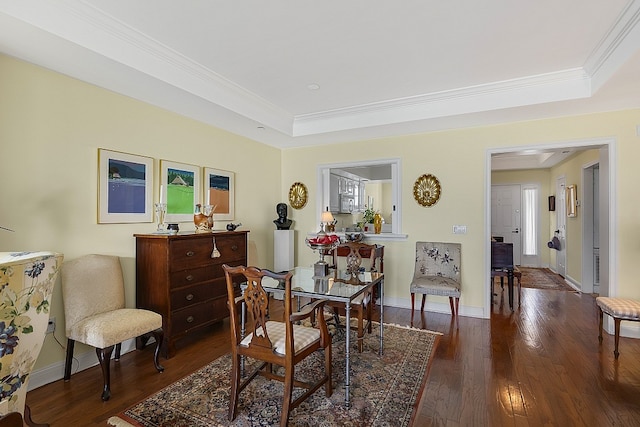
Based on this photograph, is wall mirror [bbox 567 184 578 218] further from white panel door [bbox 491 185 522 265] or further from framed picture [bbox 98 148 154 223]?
framed picture [bbox 98 148 154 223]

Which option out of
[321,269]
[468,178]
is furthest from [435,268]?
[321,269]

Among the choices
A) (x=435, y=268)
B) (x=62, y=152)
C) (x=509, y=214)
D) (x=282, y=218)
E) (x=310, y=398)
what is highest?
(x=62, y=152)

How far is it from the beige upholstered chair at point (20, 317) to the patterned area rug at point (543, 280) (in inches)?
270

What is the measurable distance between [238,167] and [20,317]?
353cm

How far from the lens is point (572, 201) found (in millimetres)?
6094

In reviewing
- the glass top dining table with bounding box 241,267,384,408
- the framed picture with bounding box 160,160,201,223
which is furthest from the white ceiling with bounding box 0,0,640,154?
the glass top dining table with bounding box 241,267,384,408

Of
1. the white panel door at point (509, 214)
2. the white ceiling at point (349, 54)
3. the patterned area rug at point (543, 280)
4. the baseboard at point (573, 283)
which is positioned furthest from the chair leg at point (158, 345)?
the white panel door at point (509, 214)

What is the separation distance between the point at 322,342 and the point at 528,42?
9.66 feet

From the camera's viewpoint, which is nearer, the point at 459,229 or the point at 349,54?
the point at 349,54

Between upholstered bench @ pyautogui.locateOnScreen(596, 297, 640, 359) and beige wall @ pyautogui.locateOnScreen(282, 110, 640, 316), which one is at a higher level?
beige wall @ pyautogui.locateOnScreen(282, 110, 640, 316)

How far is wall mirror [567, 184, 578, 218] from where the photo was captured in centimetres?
597

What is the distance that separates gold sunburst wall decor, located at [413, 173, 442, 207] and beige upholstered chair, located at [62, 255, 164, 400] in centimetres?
358

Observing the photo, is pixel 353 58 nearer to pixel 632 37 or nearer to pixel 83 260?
pixel 632 37

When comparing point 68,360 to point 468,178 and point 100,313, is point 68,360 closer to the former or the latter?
point 100,313
